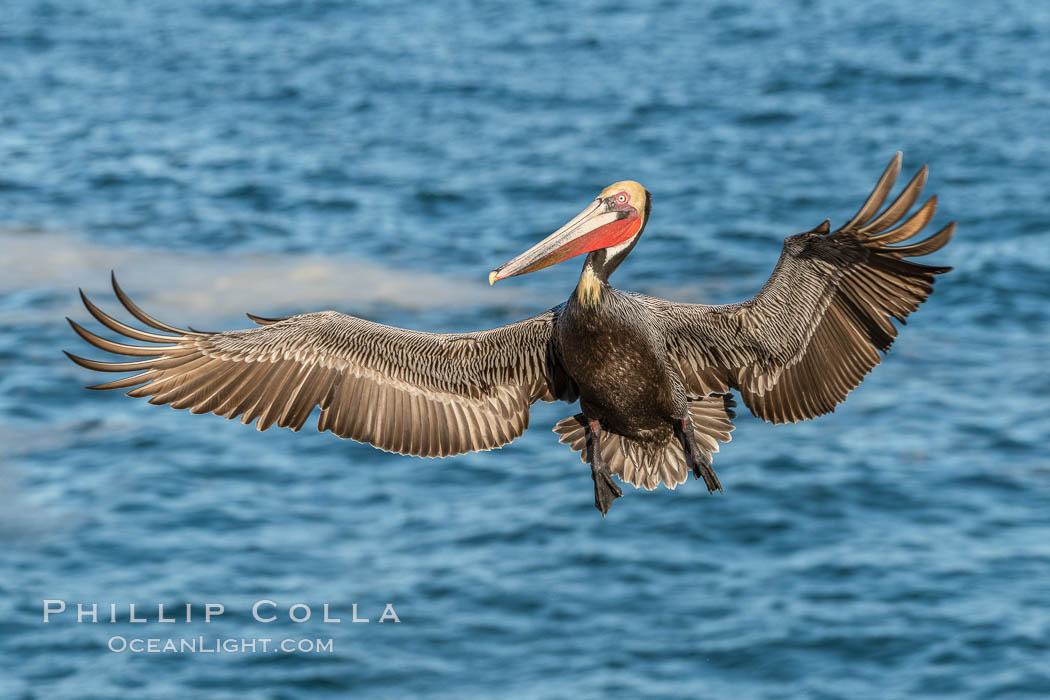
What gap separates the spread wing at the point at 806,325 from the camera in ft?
30.3

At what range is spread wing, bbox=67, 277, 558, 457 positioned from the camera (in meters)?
9.66

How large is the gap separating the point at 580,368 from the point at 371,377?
1.63 metres

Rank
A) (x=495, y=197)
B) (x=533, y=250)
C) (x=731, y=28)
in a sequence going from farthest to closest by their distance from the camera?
(x=731, y=28)
(x=495, y=197)
(x=533, y=250)

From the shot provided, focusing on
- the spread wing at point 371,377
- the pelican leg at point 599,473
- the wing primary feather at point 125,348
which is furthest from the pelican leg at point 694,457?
the wing primary feather at point 125,348

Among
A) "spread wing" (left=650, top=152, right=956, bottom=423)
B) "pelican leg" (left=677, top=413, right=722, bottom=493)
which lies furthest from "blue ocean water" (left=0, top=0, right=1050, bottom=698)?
"pelican leg" (left=677, top=413, right=722, bottom=493)

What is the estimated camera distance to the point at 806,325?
9.59 m

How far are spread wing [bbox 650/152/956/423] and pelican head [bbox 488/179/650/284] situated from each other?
919mm

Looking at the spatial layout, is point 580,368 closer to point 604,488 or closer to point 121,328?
point 604,488

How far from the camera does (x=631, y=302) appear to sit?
8.98 metres

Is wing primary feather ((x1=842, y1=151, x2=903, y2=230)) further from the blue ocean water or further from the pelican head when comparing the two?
the blue ocean water

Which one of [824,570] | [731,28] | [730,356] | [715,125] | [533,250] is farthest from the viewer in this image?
[731,28]

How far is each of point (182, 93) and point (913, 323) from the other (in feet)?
94.4

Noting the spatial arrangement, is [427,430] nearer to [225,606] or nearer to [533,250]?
[533,250]

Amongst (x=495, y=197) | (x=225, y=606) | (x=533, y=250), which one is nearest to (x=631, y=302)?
(x=533, y=250)
